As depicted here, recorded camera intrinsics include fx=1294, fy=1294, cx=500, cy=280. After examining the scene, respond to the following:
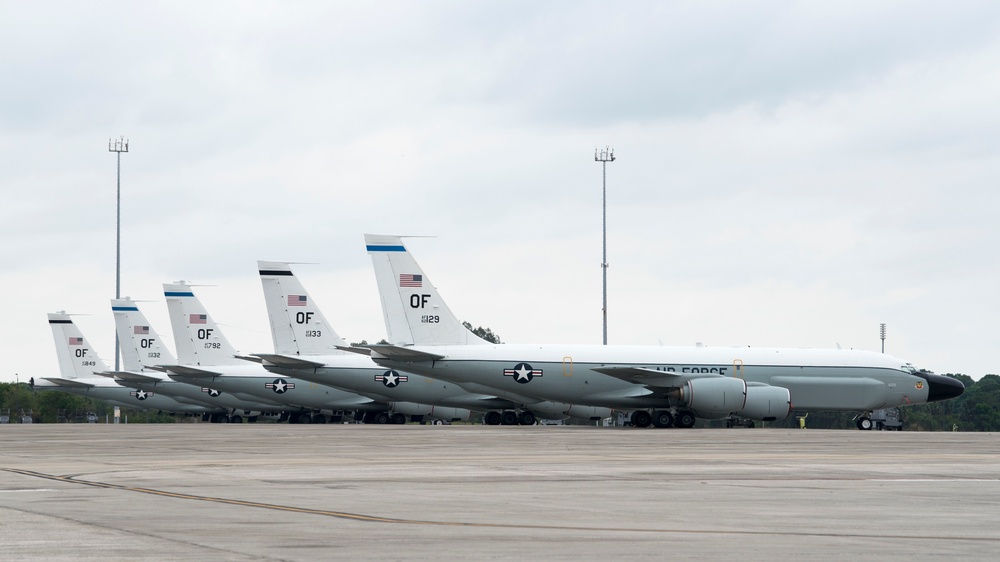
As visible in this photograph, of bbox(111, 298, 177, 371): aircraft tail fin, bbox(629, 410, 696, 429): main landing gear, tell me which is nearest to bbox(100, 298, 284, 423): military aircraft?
bbox(111, 298, 177, 371): aircraft tail fin

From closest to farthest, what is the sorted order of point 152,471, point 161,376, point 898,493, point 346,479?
1. point 898,493
2. point 346,479
3. point 152,471
4. point 161,376

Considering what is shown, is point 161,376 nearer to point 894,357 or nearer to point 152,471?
point 894,357

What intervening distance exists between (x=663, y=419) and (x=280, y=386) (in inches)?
1092

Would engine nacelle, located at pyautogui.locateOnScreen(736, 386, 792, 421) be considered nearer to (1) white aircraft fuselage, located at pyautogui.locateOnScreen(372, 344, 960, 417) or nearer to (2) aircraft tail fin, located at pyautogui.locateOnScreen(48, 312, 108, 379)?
(1) white aircraft fuselage, located at pyautogui.locateOnScreen(372, 344, 960, 417)

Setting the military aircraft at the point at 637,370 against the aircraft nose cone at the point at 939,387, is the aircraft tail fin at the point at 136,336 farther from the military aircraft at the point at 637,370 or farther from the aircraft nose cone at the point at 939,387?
the aircraft nose cone at the point at 939,387

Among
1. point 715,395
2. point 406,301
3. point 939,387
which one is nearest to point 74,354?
point 406,301

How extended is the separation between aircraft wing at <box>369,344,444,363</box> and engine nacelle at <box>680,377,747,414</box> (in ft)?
35.1

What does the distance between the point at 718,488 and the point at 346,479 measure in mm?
5997

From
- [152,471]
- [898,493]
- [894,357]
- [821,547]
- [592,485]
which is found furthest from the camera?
[894,357]

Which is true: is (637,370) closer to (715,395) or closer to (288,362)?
(715,395)

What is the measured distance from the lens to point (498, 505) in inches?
630

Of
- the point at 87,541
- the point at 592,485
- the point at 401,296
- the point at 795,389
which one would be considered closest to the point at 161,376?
the point at 401,296

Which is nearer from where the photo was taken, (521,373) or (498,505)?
(498,505)

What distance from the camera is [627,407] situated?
187ft
